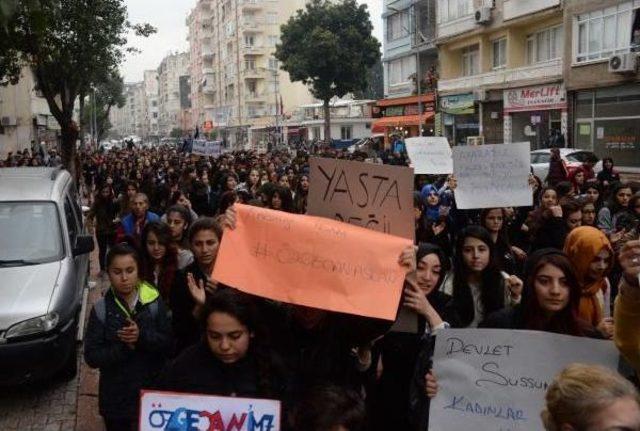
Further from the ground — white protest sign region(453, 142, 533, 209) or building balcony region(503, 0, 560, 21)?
building balcony region(503, 0, 560, 21)

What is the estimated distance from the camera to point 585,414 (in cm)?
182

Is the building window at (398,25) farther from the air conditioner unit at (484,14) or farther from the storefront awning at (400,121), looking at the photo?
the air conditioner unit at (484,14)

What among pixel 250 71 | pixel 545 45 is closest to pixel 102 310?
pixel 545 45

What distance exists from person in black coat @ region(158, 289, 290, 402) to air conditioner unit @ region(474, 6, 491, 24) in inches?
1174

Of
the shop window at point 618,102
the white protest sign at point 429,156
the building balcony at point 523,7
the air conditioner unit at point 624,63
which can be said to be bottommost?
the white protest sign at point 429,156

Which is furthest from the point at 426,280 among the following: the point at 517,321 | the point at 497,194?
the point at 497,194

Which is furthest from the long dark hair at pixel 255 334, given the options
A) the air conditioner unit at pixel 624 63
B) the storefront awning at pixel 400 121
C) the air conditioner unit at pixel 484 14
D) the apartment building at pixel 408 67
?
the storefront awning at pixel 400 121

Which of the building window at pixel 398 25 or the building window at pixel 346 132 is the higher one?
the building window at pixel 398 25

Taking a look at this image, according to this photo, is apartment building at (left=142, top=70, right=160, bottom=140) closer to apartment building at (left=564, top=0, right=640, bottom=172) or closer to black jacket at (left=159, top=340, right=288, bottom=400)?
apartment building at (left=564, top=0, right=640, bottom=172)

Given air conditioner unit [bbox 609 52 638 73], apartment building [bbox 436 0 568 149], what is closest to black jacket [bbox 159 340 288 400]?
air conditioner unit [bbox 609 52 638 73]

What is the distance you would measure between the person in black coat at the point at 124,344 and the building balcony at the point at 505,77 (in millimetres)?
25703

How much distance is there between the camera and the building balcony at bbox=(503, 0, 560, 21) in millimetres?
27105

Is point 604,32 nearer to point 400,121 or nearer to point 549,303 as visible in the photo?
point 400,121

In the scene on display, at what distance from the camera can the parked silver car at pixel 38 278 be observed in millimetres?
5012
